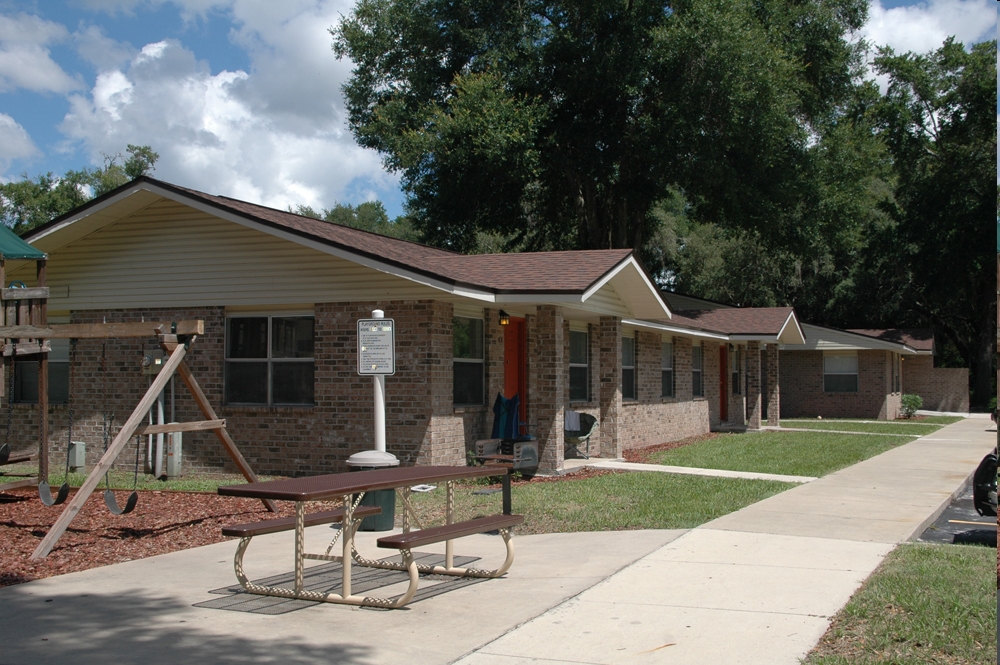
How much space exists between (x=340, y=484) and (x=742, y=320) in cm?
2155

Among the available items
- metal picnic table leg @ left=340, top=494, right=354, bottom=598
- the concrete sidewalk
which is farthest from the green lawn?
metal picnic table leg @ left=340, top=494, right=354, bottom=598

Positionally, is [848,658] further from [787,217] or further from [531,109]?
[787,217]

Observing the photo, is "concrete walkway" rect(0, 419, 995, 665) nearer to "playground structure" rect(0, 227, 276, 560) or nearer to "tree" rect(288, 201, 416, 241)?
"playground structure" rect(0, 227, 276, 560)

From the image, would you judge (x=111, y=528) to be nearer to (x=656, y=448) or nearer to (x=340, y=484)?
(x=340, y=484)

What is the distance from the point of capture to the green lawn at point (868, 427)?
26653 millimetres

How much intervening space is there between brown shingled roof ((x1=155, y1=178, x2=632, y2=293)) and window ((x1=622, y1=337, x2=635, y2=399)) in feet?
14.1

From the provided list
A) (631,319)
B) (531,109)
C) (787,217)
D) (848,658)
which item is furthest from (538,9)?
(848,658)

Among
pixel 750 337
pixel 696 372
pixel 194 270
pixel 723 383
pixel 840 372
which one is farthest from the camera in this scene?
pixel 840 372

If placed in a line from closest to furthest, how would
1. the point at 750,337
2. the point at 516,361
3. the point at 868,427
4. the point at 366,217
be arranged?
the point at 516,361 → the point at 750,337 → the point at 868,427 → the point at 366,217

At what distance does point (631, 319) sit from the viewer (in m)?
17.9

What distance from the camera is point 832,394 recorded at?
34938 mm

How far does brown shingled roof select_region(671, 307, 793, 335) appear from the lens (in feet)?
83.6

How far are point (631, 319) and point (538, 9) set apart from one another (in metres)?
14.4

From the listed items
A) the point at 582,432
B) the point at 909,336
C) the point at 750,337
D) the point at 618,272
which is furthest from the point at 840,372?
the point at 618,272
